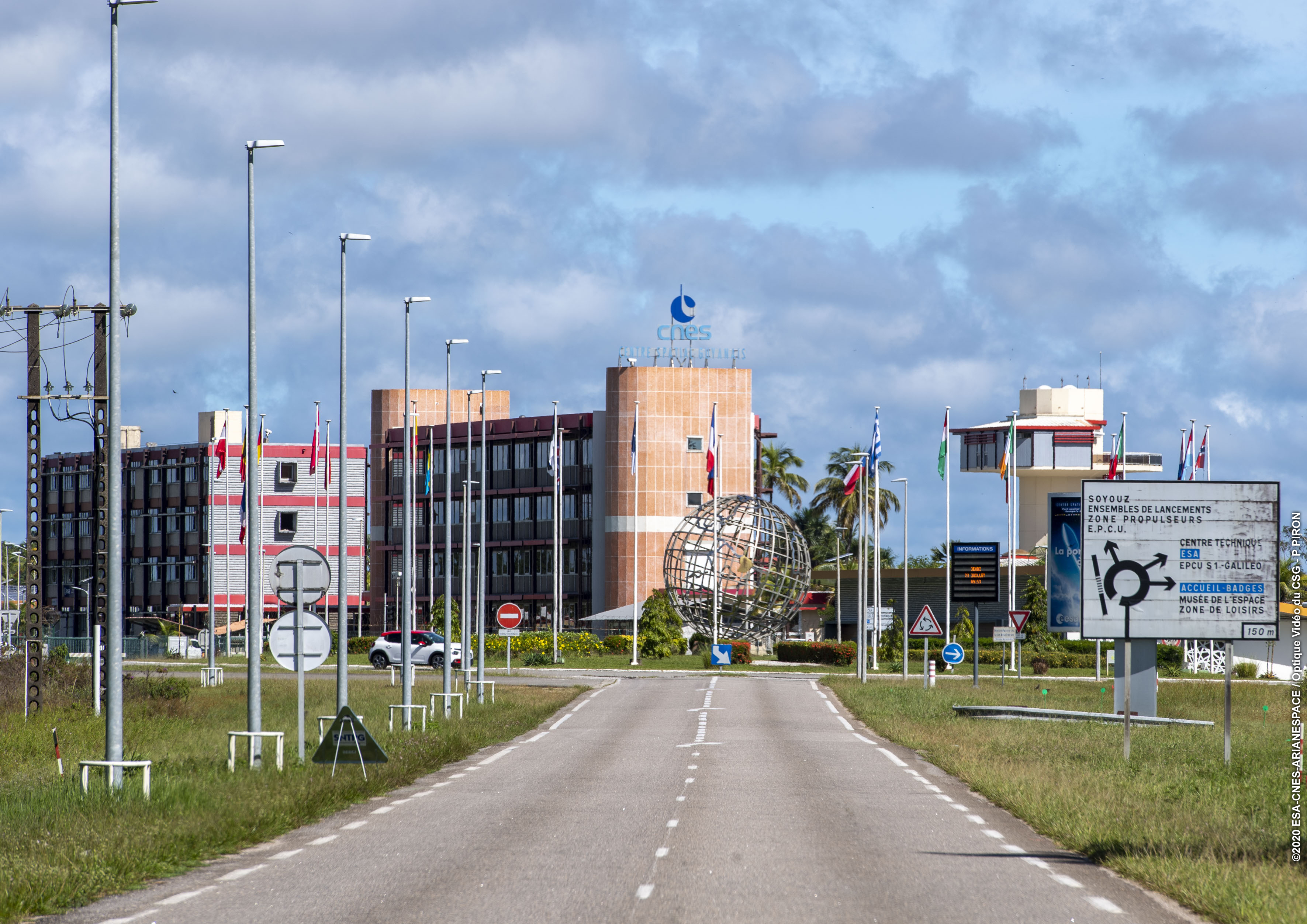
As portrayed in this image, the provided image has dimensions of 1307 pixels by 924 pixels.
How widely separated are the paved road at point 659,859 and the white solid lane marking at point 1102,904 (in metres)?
0.02

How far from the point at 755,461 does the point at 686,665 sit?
128 ft

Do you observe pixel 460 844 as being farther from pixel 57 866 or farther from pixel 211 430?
pixel 211 430

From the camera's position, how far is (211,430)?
423 feet

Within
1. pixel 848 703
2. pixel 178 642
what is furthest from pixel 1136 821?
pixel 178 642

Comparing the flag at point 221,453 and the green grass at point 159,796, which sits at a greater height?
the flag at point 221,453

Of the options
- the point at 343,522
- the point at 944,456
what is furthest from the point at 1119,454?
the point at 343,522

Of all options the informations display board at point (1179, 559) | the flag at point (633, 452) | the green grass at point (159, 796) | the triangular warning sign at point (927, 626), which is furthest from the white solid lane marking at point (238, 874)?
the flag at point (633, 452)

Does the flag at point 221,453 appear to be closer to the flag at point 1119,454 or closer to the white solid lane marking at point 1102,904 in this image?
the flag at point 1119,454

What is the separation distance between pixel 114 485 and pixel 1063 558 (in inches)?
993

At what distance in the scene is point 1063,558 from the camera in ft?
119

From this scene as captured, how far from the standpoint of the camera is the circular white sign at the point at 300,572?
762 inches

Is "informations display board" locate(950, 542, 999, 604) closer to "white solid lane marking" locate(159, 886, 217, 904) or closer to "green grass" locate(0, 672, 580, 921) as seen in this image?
"green grass" locate(0, 672, 580, 921)

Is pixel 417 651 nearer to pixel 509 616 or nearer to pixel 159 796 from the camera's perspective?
pixel 509 616

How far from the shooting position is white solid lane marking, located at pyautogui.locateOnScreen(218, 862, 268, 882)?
38.6 feet
